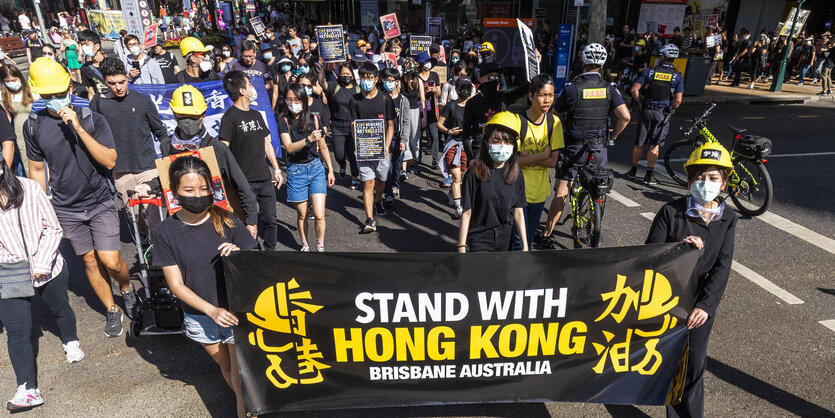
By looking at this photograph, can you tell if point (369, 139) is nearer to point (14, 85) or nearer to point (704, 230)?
point (14, 85)

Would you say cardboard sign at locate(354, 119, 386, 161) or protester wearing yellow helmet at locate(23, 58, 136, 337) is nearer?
protester wearing yellow helmet at locate(23, 58, 136, 337)

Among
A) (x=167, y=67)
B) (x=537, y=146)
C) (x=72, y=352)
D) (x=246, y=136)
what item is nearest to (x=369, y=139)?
(x=246, y=136)

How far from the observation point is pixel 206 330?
3.19m

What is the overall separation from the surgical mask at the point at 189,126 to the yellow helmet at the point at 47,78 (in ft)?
2.76

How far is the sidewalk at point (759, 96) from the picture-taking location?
16.8 meters

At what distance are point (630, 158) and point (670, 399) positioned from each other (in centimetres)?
733

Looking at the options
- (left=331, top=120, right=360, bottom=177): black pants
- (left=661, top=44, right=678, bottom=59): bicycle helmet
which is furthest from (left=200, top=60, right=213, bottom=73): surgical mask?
(left=661, top=44, right=678, bottom=59): bicycle helmet

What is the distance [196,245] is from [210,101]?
18.2 ft

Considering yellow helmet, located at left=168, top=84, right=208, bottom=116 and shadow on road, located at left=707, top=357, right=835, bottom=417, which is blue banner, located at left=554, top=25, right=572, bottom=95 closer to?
shadow on road, located at left=707, top=357, right=835, bottom=417

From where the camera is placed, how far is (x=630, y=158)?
9.94 meters

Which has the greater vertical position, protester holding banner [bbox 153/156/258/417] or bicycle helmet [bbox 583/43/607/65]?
bicycle helmet [bbox 583/43/607/65]

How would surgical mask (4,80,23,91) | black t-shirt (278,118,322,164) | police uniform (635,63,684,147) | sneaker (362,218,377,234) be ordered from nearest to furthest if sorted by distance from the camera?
1. surgical mask (4,80,23,91)
2. black t-shirt (278,118,322,164)
3. sneaker (362,218,377,234)
4. police uniform (635,63,684,147)

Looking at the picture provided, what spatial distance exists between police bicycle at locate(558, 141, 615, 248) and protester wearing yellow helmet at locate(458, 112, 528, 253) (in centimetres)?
175

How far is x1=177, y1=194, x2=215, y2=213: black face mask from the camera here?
2.97 m
